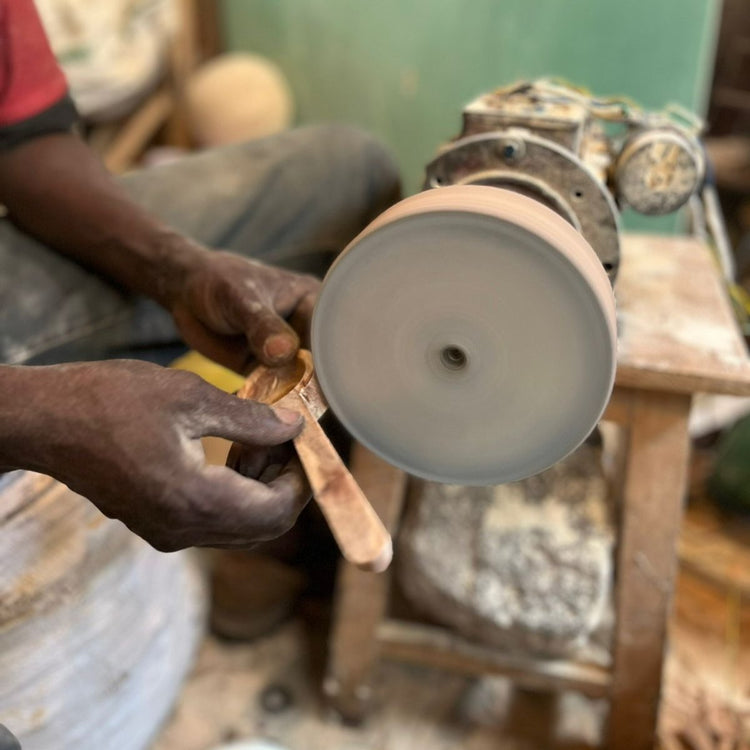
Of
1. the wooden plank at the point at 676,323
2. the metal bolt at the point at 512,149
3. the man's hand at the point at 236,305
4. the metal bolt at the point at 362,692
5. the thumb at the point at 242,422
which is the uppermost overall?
the metal bolt at the point at 512,149

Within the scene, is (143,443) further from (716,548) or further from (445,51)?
(445,51)

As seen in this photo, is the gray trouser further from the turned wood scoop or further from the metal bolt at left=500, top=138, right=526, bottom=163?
the metal bolt at left=500, top=138, right=526, bottom=163

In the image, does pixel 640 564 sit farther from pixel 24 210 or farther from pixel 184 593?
pixel 24 210

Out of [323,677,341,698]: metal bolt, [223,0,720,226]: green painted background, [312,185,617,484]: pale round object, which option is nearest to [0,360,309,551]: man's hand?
[312,185,617,484]: pale round object

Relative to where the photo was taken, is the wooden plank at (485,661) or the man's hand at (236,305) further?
the wooden plank at (485,661)

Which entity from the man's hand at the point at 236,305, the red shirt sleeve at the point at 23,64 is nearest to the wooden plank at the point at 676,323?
the man's hand at the point at 236,305

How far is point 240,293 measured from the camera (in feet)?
2.63

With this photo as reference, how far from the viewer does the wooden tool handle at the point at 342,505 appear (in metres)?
0.57

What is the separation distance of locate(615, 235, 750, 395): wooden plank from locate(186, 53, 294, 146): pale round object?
1.01 meters

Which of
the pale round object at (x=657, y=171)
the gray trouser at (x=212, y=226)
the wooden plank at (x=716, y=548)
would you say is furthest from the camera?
the wooden plank at (x=716, y=548)

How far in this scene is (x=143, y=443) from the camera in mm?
572

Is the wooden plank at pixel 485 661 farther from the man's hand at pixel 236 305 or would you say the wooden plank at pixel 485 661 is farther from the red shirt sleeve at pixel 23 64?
the red shirt sleeve at pixel 23 64

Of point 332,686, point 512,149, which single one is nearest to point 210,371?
point 332,686

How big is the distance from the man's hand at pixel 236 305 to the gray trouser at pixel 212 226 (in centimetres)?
17
